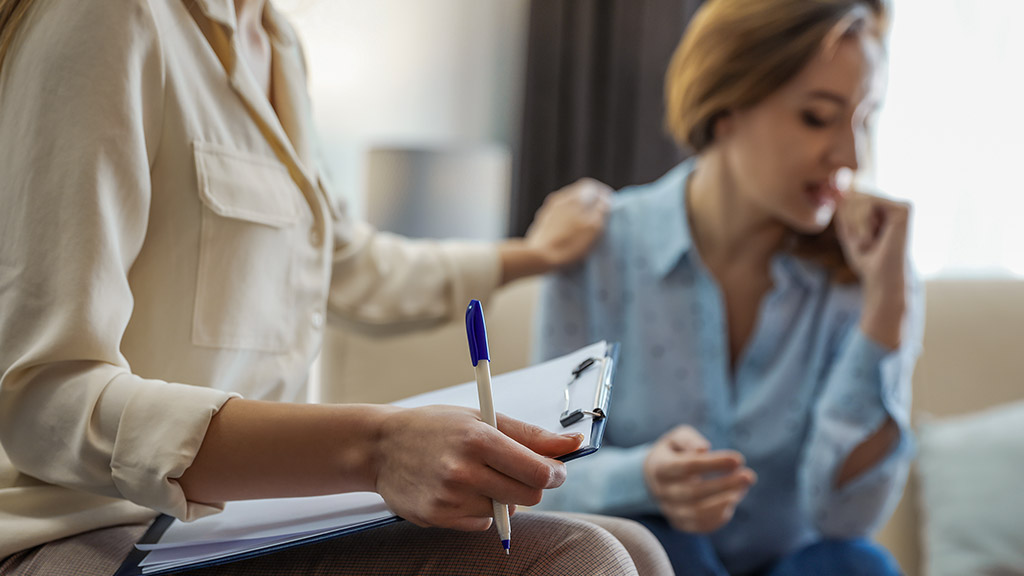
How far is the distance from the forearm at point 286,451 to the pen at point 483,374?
0.07 m

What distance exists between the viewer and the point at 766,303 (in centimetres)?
139

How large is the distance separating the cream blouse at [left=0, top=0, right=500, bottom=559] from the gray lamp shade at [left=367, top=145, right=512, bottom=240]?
1.41 m

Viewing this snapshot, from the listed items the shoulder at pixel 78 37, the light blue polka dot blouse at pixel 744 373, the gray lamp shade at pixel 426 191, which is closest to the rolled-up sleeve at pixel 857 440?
the light blue polka dot blouse at pixel 744 373

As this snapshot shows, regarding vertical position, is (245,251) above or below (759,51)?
below

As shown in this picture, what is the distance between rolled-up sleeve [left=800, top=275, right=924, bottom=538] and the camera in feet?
4.15

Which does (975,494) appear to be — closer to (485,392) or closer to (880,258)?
(880,258)

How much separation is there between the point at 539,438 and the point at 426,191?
174 centimetres

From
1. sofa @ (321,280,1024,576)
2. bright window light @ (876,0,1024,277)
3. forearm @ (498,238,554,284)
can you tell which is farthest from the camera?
bright window light @ (876,0,1024,277)

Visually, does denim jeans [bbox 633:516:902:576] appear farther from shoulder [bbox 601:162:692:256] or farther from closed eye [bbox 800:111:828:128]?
closed eye [bbox 800:111:828:128]

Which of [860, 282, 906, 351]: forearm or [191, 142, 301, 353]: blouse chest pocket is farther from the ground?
[191, 142, 301, 353]: blouse chest pocket

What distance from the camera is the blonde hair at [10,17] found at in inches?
24.4

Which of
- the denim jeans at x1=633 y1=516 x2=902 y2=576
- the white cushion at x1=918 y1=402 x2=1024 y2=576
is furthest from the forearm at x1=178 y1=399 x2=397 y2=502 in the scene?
the white cushion at x1=918 y1=402 x2=1024 y2=576

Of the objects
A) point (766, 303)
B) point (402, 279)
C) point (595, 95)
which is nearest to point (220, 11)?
point (402, 279)

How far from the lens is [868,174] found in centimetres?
256
